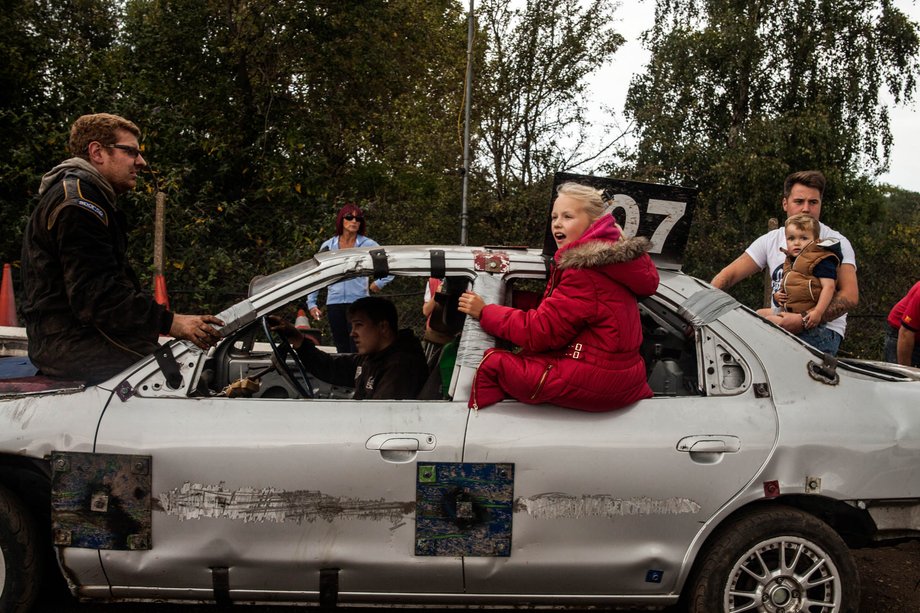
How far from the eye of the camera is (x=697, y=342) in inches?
143

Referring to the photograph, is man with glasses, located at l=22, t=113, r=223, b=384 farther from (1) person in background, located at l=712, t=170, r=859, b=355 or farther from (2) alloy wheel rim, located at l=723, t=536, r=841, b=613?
(1) person in background, located at l=712, t=170, r=859, b=355

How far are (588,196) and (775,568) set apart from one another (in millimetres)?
1667

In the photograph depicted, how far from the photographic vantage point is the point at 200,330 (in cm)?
340

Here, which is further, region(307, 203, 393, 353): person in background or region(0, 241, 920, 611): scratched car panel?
region(307, 203, 393, 353): person in background

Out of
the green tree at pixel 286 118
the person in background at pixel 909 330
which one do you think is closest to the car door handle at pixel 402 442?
the person in background at pixel 909 330

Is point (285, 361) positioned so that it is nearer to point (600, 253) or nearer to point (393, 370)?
point (393, 370)

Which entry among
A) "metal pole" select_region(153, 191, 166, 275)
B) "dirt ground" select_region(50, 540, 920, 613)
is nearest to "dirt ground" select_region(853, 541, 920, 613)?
"dirt ground" select_region(50, 540, 920, 613)

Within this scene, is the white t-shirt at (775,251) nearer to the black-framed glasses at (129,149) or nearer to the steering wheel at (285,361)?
the steering wheel at (285,361)

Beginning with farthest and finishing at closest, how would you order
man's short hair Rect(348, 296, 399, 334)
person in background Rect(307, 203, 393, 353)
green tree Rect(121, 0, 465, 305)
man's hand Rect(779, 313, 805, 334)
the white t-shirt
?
1. green tree Rect(121, 0, 465, 305)
2. person in background Rect(307, 203, 393, 353)
3. the white t-shirt
4. man's hand Rect(779, 313, 805, 334)
5. man's short hair Rect(348, 296, 399, 334)

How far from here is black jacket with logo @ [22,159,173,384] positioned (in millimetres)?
3699

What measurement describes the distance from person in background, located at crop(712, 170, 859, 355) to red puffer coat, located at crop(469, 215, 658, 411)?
4.89 feet

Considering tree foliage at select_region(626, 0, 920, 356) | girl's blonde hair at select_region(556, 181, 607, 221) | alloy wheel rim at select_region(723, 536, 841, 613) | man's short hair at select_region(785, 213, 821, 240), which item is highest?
tree foliage at select_region(626, 0, 920, 356)

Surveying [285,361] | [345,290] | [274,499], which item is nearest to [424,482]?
[274,499]

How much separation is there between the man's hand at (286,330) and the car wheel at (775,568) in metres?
2.29
